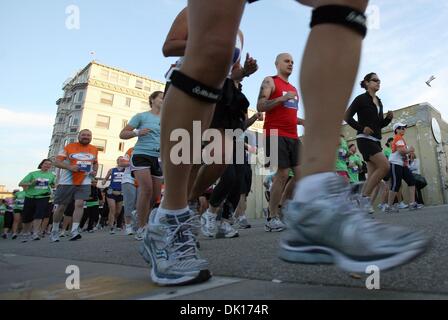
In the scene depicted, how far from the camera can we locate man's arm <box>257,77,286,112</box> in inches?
153

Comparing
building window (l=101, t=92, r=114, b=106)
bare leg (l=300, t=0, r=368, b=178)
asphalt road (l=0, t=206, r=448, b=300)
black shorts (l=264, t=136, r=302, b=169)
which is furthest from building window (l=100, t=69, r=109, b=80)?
bare leg (l=300, t=0, r=368, b=178)

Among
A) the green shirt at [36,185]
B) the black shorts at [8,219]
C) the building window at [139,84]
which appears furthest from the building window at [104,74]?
the green shirt at [36,185]

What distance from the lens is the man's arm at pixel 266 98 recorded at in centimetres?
389

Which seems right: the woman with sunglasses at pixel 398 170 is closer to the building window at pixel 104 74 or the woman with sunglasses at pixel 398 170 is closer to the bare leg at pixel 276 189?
the bare leg at pixel 276 189

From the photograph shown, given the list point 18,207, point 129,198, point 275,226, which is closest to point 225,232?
point 275,226

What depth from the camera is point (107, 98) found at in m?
37.7

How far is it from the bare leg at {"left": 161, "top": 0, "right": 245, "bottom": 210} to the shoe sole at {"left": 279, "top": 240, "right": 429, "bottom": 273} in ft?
1.62

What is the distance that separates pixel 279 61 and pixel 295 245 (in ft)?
12.5

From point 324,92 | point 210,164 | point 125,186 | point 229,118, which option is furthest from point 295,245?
point 125,186

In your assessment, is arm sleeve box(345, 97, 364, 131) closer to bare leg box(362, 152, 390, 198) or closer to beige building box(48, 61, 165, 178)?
bare leg box(362, 152, 390, 198)

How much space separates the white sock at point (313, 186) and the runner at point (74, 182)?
16.1 feet

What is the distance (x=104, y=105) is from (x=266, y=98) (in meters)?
36.4

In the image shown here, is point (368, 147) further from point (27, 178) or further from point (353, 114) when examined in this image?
point (27, 178)
